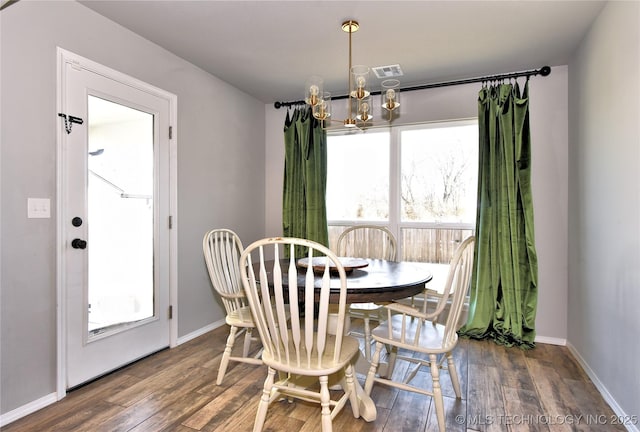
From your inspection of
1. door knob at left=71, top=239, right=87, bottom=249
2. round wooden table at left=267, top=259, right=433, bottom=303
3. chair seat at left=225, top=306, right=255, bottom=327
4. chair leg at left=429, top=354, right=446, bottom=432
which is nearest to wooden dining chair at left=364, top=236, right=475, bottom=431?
chair leg at left=429, top=354, right=446, bottom=432

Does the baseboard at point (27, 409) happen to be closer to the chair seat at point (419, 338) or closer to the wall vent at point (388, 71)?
the chair seat at point (419, 338)

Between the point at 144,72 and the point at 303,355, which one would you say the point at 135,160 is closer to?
the point at 144,72

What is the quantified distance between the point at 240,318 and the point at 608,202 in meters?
2.40

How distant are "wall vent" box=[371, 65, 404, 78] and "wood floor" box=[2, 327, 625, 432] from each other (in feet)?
8.08

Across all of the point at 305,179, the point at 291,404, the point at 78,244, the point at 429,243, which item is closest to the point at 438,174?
the point at 429,243

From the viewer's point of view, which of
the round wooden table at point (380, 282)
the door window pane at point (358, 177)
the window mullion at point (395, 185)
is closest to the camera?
the round wooden table at point (380, 282)

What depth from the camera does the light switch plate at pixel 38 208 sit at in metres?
2.00

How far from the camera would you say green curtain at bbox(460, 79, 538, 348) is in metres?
3.10

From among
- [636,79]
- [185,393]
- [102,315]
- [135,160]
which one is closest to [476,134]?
[636,79]

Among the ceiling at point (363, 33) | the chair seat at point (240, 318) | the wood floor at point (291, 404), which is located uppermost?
the ceiling at point (363, 33)

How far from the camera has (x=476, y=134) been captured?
347 cm

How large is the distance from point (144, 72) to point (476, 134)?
9.64 feet

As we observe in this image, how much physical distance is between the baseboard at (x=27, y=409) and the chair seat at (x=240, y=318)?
1047 millimetres

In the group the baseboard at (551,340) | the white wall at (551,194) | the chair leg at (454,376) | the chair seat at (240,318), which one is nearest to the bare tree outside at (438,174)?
the white wall at (551,194)
